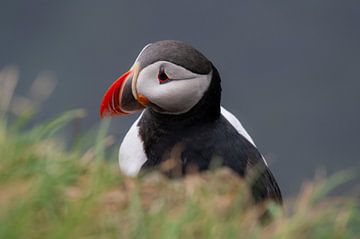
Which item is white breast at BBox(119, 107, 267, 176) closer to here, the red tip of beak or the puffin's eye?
the red tip of beak

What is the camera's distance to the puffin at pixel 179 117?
518cm

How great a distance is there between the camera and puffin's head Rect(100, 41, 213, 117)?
17.0 feet

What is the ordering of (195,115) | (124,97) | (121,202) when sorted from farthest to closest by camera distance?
(195,115) → (124,97) → (121,202)

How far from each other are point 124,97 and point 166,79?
0.81 ft

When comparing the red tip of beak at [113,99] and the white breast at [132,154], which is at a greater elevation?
the red tip of beak at [113,99]

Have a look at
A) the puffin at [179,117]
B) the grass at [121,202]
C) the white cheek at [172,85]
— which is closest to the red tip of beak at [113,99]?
the puffin at [179,117]

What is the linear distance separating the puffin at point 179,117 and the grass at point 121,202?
1.50 m

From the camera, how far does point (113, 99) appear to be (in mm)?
5379

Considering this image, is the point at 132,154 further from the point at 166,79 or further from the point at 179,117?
the point at 166,79

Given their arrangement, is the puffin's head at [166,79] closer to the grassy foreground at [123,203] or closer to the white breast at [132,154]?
the white breast at [132,154]

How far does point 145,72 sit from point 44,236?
2.23 meters

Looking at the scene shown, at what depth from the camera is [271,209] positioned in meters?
3.32

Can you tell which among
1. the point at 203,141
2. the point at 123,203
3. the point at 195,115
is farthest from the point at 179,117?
the point at 123,203

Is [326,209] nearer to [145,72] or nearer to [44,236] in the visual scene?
[44,236]
